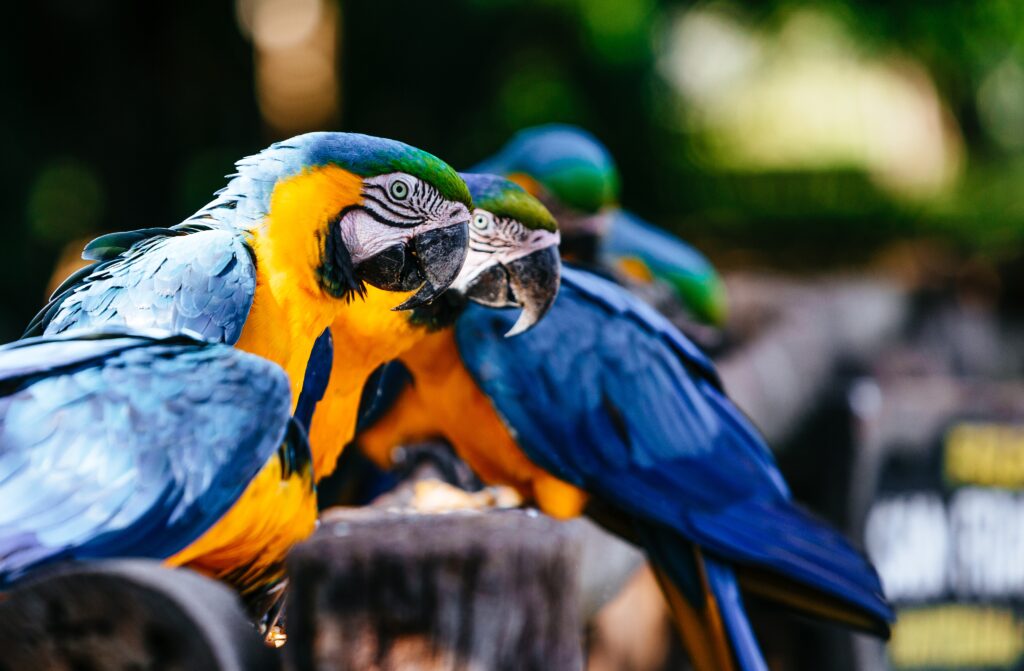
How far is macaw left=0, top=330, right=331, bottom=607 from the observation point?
3.45ft

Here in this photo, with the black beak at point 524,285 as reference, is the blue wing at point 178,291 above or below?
above

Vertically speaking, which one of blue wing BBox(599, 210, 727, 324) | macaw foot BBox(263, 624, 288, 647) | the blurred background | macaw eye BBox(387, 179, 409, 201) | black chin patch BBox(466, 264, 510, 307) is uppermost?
macaw eye BBox(387, 179, 409, 201)

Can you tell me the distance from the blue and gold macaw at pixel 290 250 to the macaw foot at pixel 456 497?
397mm

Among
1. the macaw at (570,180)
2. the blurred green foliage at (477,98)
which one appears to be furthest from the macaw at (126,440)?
the blurred green foliage at (477,98)

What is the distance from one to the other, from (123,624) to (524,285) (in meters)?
0.81

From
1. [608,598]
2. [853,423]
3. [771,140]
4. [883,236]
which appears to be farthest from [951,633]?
[771,140]

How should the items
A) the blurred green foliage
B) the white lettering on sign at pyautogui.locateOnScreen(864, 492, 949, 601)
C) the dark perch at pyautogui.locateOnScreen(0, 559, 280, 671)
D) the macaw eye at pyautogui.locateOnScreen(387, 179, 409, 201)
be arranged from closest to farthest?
the dark perch at pyautogui.locateOnScreen(0, 559, 280, 671) < the macaw eye at pyautogui.locateOnScreen(387, 179, 409, 201) < the white lettering on sign at pyautogui.locateOnScreen(864, 492, 949, 601) < the blurred green foliage

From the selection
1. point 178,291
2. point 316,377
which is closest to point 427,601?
point 178,291

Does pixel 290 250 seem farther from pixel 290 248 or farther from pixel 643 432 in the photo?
pixel 643 432

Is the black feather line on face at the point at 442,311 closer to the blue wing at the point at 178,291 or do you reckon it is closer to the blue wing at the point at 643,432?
the blue wing at the point at 643,432

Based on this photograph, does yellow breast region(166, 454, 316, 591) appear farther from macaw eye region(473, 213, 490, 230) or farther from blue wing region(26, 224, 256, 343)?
macaw eye region(473, 213, 490, 230)

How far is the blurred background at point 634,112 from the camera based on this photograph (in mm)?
6207

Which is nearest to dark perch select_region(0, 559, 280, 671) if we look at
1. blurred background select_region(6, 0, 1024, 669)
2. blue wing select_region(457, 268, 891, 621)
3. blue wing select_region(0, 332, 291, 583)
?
blue wing select_region(0, 332, 291, 583)

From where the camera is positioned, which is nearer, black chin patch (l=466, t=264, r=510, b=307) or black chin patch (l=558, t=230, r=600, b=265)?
black chin patch (l=466, t=264, r=510, b=307)
